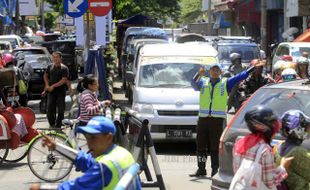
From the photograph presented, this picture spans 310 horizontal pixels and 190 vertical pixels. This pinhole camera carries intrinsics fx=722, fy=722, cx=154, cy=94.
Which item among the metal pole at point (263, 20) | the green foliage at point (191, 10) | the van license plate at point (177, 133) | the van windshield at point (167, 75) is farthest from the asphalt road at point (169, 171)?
the green foliage at point (191, 10)

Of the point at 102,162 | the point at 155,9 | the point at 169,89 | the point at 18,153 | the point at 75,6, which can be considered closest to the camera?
the point at 102,162

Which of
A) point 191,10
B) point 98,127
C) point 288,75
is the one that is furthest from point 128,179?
point 191,10

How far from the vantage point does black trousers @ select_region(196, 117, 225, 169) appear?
10.3 m

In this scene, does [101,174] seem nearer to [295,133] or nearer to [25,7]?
[295,133]

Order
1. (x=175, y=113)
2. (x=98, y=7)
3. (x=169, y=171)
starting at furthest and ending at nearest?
(x=98, y=7) → (x=175, y=113) → (x=169, y=171)

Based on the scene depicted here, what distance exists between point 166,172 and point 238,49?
1528cm

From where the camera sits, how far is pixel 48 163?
1022 cm

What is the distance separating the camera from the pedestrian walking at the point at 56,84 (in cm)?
1470

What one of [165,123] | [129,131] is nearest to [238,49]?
[165,123]

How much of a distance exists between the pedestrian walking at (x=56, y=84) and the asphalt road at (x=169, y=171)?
2635mm

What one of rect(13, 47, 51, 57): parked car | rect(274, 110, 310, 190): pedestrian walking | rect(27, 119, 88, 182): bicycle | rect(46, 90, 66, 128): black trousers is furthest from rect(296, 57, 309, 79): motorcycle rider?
rect(13, 47, 51, 57): parked car

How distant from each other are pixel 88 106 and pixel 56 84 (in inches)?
180

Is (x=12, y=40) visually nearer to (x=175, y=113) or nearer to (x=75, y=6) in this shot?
(x=75, y=6)

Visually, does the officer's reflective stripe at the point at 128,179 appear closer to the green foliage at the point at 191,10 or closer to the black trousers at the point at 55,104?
the black trousers at the point at 55,104
